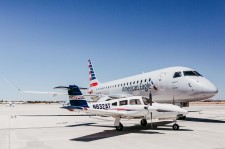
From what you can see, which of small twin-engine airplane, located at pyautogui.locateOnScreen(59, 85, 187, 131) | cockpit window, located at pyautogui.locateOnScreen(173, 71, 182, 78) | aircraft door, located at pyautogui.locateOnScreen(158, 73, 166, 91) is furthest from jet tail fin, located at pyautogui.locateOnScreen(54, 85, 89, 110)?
cockpit window, located at pyautogui.locateOnScreen(173, 71, 182, 78)

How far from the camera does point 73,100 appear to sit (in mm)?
19797

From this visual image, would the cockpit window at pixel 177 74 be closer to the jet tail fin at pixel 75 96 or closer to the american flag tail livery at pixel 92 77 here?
the jet tail fin at pixel 75 96

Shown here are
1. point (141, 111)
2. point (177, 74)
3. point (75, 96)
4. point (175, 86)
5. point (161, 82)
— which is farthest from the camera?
point (161, 82)

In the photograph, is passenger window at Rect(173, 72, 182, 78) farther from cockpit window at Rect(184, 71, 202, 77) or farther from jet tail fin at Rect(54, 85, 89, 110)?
jet tail fin at Rect(54, 85, 89, 110)

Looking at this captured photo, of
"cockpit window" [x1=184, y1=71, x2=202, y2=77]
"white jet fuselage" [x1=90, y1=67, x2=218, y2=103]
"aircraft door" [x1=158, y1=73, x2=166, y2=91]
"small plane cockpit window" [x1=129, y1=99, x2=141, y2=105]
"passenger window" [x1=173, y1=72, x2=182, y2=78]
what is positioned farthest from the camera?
"aircraft door" [x1=158, y1=73, x2=166, y2=91]

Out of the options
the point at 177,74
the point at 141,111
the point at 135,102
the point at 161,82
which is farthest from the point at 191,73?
the point at 141,111

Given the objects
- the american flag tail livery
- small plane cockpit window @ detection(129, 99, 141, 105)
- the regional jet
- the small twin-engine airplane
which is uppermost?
the american flag tail livery

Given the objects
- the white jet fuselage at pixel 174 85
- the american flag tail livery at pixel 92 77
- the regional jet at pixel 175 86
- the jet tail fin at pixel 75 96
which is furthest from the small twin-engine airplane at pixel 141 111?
the american flag tail livery at pixel 92 77

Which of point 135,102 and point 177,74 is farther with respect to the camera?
point 177,74

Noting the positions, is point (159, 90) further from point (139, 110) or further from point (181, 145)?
point (181, 145)

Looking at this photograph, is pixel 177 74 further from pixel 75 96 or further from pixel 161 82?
pixel 75 96

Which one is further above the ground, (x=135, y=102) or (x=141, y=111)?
(x=135, y=102)

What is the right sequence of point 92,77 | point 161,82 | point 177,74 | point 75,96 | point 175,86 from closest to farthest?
point 75,96
point 175,86
point 177,74
point 161,82
point 92,77

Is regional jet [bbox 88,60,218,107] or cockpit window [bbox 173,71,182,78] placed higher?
cockpit window [bbox 173,71,182,78]
